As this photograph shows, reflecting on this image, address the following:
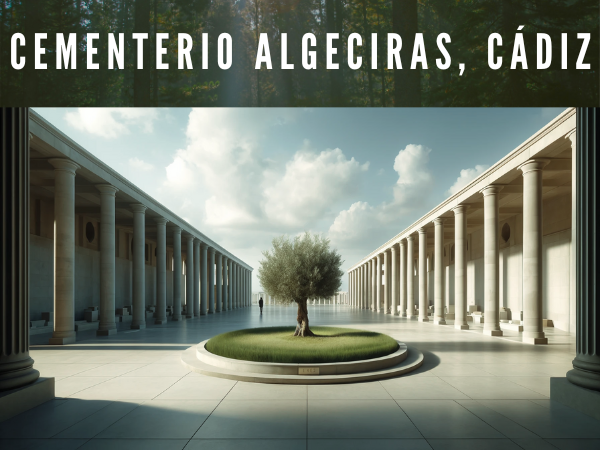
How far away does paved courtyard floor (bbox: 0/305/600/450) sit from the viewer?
7.66m

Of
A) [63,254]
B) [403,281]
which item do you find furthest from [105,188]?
[403,281]

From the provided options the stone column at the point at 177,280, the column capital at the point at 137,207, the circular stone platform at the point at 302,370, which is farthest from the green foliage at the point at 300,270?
the stone column at the point at 177,280

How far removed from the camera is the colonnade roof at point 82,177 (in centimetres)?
1948

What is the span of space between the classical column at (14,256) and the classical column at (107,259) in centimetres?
1717

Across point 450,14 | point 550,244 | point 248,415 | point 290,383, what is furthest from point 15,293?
point 550,244

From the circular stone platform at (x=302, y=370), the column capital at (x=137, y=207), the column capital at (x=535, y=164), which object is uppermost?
the column capital at (x=535, y=164)

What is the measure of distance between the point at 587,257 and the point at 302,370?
→ 784 centimetres

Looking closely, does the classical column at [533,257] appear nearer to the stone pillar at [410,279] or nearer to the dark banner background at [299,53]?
the dark banner background at [299,53]

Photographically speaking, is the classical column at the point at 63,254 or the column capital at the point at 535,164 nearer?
the classical column at the point at 63,254

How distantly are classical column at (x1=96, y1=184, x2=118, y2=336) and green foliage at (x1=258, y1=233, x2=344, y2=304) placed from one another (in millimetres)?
11253

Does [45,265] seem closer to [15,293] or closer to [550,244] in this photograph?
[15,293]

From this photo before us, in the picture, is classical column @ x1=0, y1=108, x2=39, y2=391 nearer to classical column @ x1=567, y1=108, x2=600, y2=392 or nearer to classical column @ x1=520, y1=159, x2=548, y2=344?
classical column @ x1=567, y1=108, x2=600, y2=392

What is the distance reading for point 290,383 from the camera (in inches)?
481

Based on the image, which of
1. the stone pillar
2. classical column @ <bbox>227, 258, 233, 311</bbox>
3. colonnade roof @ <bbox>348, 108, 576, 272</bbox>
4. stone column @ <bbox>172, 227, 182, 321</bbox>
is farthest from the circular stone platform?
classical column @ <bbox>227, 258, 233, 311</bbox>
